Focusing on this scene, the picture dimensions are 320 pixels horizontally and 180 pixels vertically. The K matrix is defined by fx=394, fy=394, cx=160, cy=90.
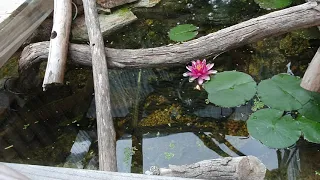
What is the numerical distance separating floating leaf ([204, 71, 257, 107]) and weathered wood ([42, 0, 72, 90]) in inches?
33.6

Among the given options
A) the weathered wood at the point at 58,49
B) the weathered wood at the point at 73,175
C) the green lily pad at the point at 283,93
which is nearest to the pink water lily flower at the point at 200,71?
the green lily pad at the point at 283,93

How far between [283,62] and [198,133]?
2.66 feet

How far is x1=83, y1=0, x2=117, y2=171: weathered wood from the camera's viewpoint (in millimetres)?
1686

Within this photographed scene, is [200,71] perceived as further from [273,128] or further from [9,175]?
[9,175]

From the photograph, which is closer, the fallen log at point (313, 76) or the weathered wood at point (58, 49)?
the fallen log at point (313, 76)

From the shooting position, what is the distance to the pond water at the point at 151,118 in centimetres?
202

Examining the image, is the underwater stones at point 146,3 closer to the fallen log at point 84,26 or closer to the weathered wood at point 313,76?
the fallen log at point 84,26

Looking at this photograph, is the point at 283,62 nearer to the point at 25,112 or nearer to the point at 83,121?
the point at 83,121

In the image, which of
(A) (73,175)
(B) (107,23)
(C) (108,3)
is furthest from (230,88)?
(A) (73,175)

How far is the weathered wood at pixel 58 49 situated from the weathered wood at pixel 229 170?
104 centimetres

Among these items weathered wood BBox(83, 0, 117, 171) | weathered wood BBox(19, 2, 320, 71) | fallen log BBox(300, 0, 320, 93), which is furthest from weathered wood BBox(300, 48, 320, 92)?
weathered wood BBox(83, 0, 117, 171)

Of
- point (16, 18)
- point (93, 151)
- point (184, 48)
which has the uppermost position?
point (16, 18)

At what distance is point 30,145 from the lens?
222 cm

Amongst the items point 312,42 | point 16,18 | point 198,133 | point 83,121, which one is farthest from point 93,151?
point 312,42
